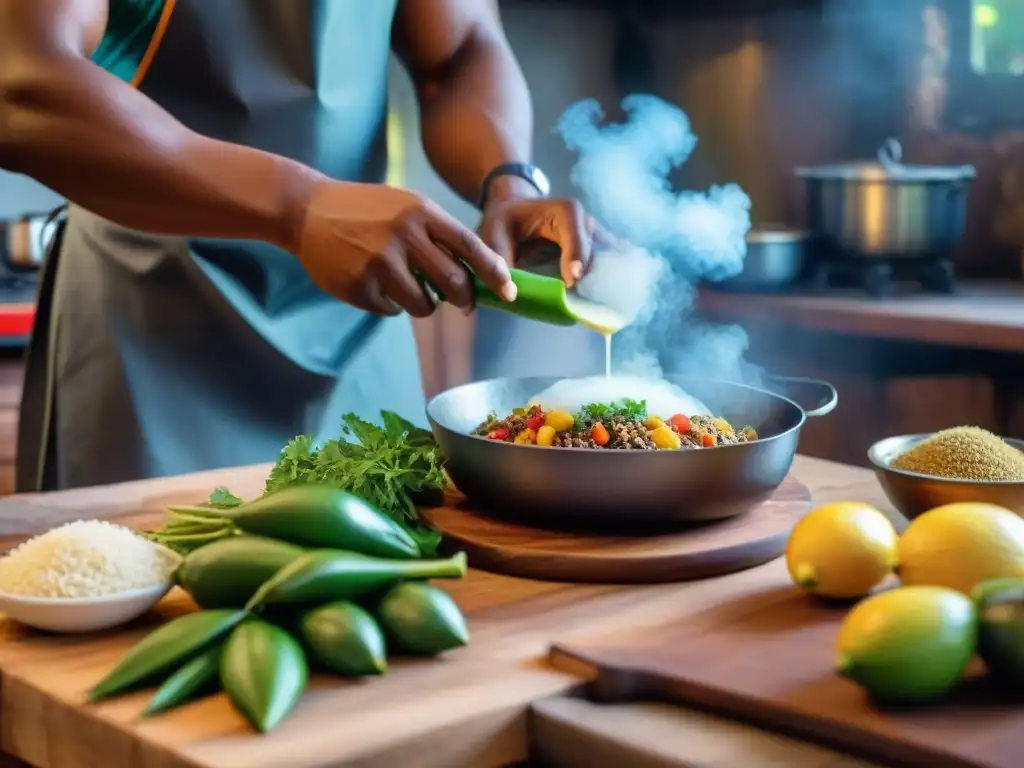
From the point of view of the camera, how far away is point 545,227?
1.63 meters

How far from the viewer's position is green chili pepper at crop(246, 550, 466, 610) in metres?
0.98

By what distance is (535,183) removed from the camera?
1.82m

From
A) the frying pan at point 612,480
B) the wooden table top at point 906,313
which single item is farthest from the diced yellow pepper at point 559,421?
the wooden table top at point 906,313

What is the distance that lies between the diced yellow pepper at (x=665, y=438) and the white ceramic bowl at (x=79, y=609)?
491 millimetres

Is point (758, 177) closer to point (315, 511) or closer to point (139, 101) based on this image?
point (139, 101)

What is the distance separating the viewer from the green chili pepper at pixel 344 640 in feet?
3.16

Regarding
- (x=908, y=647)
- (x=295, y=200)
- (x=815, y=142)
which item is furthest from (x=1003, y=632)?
(x=815, y=142)

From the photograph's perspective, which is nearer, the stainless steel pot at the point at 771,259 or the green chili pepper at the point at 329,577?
the green chili pepper at the point at 329,577

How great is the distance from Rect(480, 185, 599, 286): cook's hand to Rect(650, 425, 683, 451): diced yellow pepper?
0.32m

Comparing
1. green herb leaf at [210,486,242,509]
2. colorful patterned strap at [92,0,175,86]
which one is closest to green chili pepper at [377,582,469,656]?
green herb leaf at [210,486,242,509]

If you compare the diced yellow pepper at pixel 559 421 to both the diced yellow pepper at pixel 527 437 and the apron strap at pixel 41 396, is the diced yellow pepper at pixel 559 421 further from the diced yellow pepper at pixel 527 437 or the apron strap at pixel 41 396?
the apron strap at pixel 41 396

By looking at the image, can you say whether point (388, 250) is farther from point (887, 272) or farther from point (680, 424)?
point (887, 272)

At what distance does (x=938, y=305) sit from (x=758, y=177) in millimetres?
915

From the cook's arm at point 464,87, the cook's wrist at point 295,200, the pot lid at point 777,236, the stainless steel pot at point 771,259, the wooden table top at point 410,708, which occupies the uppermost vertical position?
the cook's arm at point 464,87
